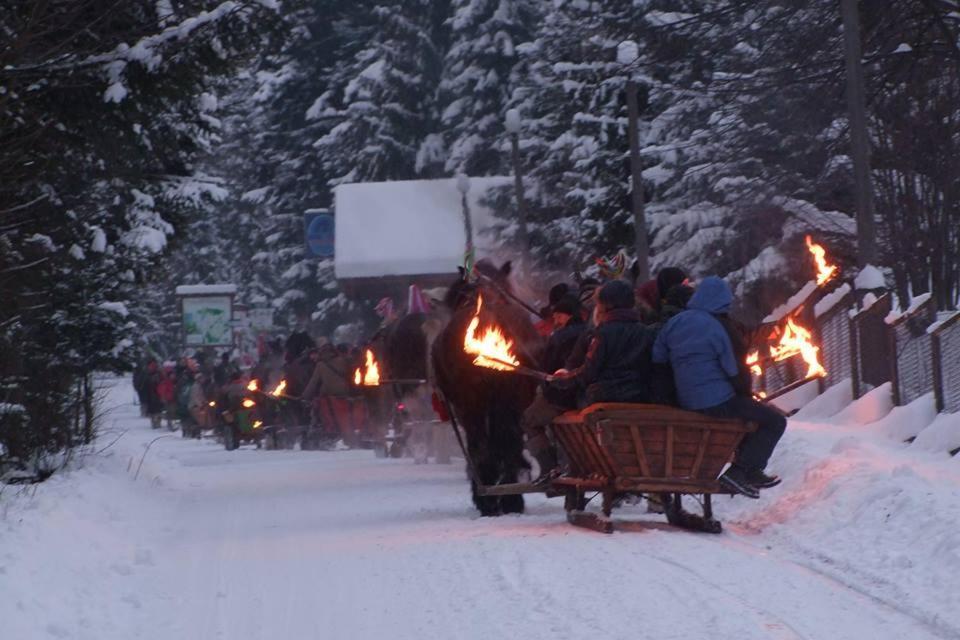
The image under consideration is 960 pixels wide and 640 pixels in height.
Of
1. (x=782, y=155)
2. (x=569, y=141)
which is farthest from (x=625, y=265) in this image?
(x=569, y=141)

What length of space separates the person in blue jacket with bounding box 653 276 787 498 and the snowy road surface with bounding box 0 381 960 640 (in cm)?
46

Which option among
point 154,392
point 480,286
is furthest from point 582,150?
point 154,392

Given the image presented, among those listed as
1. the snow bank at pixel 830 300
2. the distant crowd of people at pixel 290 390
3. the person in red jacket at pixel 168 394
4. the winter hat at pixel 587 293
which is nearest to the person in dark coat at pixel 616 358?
the winter hat at pixel 587 293

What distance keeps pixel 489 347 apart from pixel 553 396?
2.04ft

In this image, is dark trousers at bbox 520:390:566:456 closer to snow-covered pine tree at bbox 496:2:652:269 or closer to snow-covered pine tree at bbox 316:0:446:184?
snow-covered pine tree at bbox 496:2:652:269

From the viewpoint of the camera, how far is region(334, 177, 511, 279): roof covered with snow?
49.9 m

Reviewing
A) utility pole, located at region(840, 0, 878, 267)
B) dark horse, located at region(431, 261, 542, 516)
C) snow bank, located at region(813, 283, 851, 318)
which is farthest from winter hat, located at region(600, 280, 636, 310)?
snow bank, located at region(813, 283, 851, 318)

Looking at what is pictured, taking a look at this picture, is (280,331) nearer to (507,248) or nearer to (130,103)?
(507,248)

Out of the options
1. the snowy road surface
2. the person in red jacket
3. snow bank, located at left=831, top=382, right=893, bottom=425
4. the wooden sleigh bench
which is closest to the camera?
the snowy road surface

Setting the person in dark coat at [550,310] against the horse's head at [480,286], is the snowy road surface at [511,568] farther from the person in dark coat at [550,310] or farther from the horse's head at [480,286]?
the horse's head at [480,286]

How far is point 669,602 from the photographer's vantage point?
8797mm

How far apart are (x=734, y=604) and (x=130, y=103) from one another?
9230 millimetres

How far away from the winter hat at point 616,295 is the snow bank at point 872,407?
22.1 feet

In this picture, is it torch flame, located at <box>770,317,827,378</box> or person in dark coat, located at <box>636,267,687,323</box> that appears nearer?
torch flame, located at <box>770,317,827,378</box>
